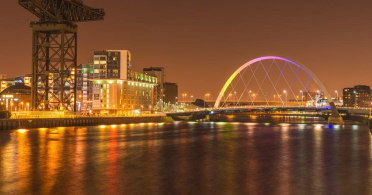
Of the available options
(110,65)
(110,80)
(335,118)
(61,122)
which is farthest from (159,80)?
(61,122)

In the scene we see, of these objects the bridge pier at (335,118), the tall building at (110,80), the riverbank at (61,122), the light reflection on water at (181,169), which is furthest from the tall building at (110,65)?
the light reflection on water at (181,169)

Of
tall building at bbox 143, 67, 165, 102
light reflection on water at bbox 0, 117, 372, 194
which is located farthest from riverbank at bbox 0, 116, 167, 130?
tall building at bbox 143, 67, 165, 102

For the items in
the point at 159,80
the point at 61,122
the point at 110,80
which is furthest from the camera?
the point at 159,80

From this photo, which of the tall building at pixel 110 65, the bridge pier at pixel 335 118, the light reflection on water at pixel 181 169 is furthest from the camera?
the tall building at pixel 110 65

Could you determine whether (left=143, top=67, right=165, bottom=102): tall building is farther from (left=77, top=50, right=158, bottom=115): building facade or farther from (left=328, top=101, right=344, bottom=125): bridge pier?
(left=328, top=101, right=344, bottom=125): bridge pier

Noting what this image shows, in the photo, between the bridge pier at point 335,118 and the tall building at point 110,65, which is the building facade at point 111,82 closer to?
the tall building at point 110,65

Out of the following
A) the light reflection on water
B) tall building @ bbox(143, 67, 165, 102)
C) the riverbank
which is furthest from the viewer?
tall building @ bbox(143, 67, 165, 102)

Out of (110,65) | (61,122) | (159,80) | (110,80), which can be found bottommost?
(61,122)

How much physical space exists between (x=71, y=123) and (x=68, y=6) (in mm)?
21636

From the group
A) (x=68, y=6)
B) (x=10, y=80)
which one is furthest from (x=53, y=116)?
(x=10, y=80)

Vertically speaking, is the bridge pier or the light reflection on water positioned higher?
the bridge pier

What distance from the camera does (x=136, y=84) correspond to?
134625 millimetres

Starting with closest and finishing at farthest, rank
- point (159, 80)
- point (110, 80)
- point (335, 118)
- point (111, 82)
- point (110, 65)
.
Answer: point (335, 118)
point (110, 65)
point (110, 80)
point (111, 82)
point (159, 80)

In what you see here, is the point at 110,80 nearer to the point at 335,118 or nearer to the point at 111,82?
the point at 111,82
